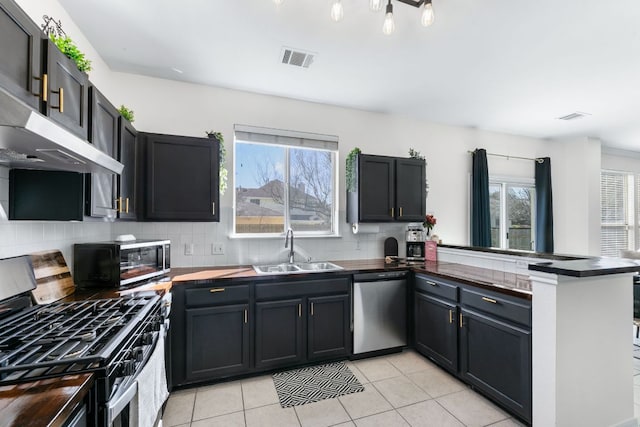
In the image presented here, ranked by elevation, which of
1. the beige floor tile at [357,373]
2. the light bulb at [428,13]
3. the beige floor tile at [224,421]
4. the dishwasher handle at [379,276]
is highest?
the light bulb at [428,13]

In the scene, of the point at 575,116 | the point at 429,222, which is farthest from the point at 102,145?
the point at 575,116

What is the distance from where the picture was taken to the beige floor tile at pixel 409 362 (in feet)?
9.27

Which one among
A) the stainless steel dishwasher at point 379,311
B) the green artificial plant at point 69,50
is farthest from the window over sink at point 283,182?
the green artificial plant at point 69,50

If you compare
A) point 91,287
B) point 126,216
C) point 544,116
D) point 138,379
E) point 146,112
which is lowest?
point 138,379

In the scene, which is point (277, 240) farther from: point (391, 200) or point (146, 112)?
point (146, 112)

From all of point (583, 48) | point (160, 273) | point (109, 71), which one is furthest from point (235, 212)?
point (583, 48)

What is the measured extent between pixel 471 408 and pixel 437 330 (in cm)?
67

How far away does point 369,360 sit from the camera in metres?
3.00

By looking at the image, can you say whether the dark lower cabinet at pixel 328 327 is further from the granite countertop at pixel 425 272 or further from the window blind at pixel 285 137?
the window blind at pixel 285 137

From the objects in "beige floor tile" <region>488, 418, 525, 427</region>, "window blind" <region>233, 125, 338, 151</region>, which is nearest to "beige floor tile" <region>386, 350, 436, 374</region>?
"beige floor tile" <region>488, 418, 525, 427</region>

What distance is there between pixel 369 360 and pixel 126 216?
259 centimetres

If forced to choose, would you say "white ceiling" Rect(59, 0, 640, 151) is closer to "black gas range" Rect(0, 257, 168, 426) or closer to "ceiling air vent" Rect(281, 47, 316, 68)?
"ceiling air vent" Rect(281, 47, 316, 68)

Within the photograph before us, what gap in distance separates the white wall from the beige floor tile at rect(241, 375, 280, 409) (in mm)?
1204

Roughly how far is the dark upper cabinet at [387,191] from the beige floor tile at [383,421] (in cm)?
187
